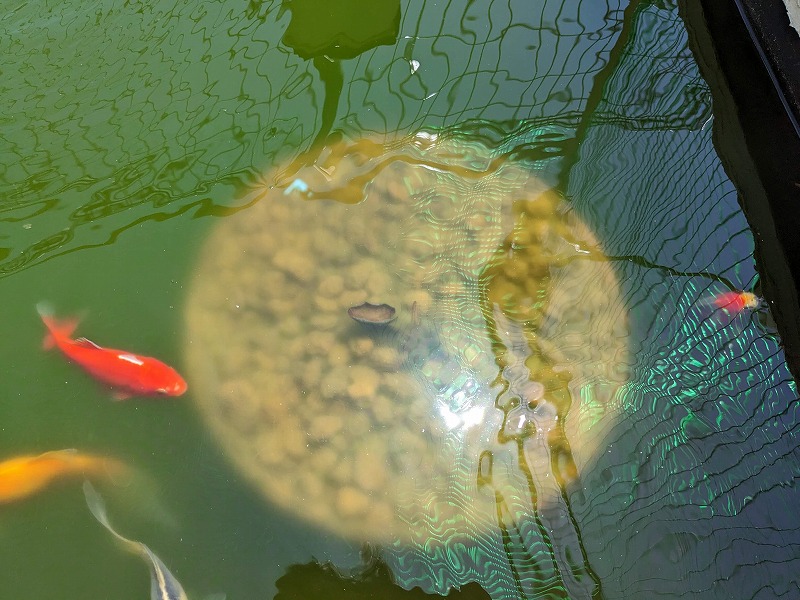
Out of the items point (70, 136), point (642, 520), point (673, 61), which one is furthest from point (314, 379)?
point (673, 61)

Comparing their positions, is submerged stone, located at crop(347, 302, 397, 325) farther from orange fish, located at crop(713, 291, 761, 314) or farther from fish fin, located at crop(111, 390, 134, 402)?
orange fish, located at crop(713, 291, 761, 314)

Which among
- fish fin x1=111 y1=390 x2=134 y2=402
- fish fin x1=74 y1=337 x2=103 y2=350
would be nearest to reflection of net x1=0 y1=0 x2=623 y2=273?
fish fin x1=74 y1=337 x2=103 y2=350

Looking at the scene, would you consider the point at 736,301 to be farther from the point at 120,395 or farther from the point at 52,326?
the point at 52,326

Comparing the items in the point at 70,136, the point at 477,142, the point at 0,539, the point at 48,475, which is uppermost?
the point at 477,142

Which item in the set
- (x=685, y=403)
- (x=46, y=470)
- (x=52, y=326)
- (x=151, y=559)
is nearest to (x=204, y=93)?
(x=52, y=326)

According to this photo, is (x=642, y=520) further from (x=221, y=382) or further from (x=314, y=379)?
(x=221, y=382)
